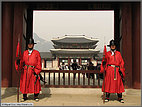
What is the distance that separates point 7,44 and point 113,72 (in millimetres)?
3533

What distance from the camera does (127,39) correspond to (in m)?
5.04

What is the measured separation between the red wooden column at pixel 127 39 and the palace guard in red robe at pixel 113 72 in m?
1.01

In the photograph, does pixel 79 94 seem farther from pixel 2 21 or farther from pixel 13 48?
pixel 2 21

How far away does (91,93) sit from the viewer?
17.0 feet

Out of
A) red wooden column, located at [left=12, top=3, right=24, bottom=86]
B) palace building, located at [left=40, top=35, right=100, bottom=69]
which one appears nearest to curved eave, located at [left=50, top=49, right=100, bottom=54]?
palace building, located at [left=40, top=35, right=100, bottom=69]

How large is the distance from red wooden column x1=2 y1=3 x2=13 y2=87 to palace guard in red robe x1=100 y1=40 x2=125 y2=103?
3086mm

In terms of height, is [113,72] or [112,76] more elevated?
[113,72]

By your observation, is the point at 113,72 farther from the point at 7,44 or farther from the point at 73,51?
the point at 73,51

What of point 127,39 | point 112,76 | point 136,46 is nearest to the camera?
point 112,76

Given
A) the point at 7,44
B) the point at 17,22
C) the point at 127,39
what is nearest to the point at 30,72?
the point at 7,44

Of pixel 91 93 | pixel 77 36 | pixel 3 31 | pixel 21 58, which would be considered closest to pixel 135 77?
pixel 91 93

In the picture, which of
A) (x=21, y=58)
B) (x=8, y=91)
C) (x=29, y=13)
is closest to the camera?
(x=21, y=58)

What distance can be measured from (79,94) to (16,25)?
321 cm

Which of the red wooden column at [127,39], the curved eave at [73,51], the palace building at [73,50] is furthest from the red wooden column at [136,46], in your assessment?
the curved eave at [73,51]
